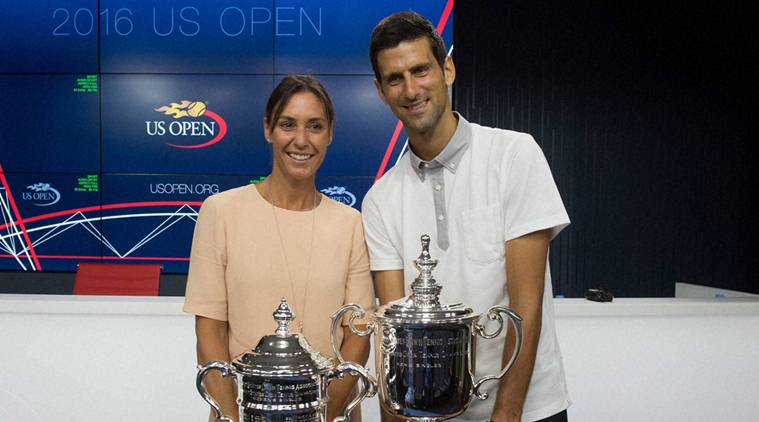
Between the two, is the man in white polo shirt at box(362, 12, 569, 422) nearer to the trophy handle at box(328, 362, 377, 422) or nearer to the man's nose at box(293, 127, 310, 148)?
the man's nose at box(293, 127, 310, 148)

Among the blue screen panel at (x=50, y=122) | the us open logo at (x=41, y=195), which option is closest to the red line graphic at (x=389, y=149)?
the blue screen panel at (x=50, y=122)

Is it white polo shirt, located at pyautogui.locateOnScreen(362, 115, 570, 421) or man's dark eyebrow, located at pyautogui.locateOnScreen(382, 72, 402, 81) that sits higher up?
man's dark eyebrow, located at pyautogui.locateOnScreen(382, 72, 402, 81)

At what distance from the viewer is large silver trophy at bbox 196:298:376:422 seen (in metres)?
1.03

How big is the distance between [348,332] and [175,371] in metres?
1.29

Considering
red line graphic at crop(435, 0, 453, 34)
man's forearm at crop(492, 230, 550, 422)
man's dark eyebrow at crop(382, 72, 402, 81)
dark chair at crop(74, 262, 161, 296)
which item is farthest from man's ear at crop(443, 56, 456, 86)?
red line graphic at crop(435, 0, 453, 34)

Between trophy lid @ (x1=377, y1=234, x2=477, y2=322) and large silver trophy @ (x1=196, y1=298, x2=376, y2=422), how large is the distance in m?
0.14

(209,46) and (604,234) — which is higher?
(209,46)

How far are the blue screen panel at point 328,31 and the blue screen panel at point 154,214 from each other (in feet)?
2.64

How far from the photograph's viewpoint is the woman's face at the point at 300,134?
63.1 inches

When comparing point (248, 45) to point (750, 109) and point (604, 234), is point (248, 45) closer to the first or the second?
point (604, 234)

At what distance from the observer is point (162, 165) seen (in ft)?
15.9

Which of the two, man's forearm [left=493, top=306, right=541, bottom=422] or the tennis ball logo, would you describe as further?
the tennis ball logo

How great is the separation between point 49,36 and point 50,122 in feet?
1.70

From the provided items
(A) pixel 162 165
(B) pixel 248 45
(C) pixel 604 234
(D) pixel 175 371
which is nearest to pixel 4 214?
(A) pixel 162 165
